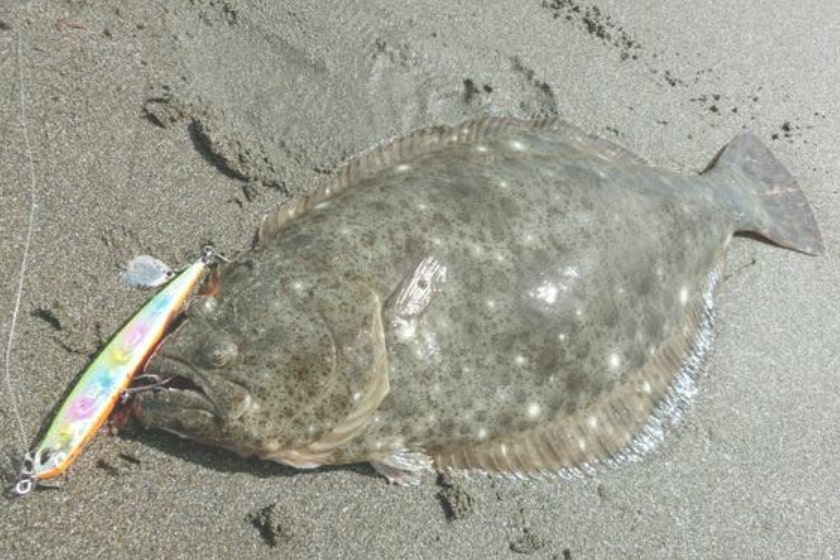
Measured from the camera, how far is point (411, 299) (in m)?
2.95

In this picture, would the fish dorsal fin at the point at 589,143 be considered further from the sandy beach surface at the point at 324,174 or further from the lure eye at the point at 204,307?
the lure eye at the point at 204,307

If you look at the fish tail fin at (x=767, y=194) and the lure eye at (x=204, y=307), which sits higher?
the fish tail fin at (x=767, y=194)

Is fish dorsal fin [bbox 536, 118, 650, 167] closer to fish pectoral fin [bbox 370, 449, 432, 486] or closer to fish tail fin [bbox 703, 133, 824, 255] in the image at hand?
fish tail fin [bbox 703, 133, 824, 255]

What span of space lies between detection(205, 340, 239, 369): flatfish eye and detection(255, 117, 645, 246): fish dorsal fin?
661 millimetres

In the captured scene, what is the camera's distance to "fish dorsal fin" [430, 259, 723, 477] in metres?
3.19

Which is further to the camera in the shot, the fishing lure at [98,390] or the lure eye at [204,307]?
the lure eye at [204,307]

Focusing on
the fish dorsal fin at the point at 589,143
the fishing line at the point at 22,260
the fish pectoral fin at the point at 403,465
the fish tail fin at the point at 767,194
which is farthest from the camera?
the fish tail fin at the point at 767,194

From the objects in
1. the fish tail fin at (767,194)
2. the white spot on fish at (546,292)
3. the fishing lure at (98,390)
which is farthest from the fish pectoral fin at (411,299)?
the fish tail fin at (767,194)

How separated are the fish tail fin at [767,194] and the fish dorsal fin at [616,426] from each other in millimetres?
673

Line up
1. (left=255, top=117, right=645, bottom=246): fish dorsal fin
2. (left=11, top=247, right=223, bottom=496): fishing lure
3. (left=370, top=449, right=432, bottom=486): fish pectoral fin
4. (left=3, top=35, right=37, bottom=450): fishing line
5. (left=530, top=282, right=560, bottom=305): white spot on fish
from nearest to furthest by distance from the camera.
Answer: (left=11, top=247, right=223, bottom=496): fishing lure
(left=3, top=35, right=37, bottom=450): fishing line
(left=370, top=449, right=432, bottom=486): fish pectoral fin
(left=530, top=282, right=560, bottom=305): white spot on fish
(left=255, top=117, right=645, bottom=246): fish dorsal fin

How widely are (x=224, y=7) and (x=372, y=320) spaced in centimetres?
231

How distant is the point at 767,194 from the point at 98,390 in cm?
370

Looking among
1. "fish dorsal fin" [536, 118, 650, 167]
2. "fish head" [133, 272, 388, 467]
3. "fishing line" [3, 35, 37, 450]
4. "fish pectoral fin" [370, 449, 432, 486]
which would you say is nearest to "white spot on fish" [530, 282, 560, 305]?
"fish head" [133, 272, 388, 467]

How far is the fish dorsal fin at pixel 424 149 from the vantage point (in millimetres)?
3344
